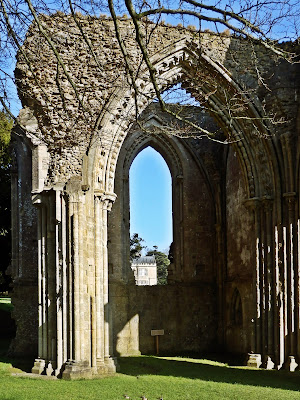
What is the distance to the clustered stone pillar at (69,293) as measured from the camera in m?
11.2

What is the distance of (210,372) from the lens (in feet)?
41.8

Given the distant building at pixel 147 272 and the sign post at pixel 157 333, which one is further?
the distant building at pixel 147 272

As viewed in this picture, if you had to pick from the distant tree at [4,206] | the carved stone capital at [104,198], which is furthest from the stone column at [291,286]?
the distant tree at [4,206]

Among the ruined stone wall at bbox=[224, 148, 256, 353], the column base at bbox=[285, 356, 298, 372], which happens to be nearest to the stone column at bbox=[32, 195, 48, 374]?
the column base at bbox=[285, 356, 298, 372]

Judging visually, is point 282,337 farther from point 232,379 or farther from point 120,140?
point 120,140

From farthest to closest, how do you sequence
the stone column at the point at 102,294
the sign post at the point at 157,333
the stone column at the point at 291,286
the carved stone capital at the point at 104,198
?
the sign post at the point at 157,333
the stone column at the point at 291,286
the carved stone capital at the point at 104,198
the stone column at the point at 102,294

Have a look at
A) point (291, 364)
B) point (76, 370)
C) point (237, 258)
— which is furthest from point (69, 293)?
point (237, 258)

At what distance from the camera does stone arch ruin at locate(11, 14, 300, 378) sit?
1144 cm

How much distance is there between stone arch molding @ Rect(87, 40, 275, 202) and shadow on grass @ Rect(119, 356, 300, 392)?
3963mm

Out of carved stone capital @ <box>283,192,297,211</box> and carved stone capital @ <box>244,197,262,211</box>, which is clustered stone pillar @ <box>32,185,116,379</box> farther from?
carved stone capital @ <box>283,192,297,211</box>

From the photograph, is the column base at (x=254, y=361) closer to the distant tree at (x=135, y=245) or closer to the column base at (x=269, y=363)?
the column base at (x=269, y=363)

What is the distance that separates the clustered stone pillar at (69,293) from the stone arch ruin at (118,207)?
0.8 inches

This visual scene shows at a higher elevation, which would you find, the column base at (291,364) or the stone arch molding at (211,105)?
the stone arch molding at (211,105)

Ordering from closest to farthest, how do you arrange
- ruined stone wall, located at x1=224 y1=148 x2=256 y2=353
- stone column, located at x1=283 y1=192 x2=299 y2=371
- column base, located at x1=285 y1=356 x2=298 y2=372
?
column base, located at x1=285 y1=356 x2=298 y2=372
stone column, located at x1=283 y1=192 x2=299 y2=371
ruined stone wall, located at x1=224 y1=148 x2=256 y2=353
